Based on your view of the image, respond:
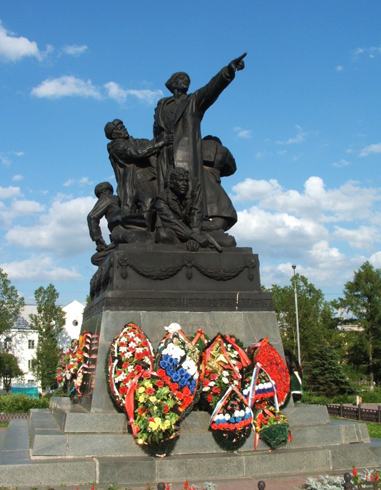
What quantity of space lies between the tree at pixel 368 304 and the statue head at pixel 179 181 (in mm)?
40553

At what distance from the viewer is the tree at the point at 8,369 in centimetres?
Result: 5472

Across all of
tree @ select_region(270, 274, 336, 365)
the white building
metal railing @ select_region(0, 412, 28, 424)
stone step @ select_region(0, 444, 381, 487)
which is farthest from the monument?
the white building

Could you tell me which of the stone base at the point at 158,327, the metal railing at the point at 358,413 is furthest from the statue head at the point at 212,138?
the metal railing at the point at 358,413

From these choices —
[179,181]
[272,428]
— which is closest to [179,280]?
[179,181]

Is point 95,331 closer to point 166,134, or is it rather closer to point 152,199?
→ point 152,199

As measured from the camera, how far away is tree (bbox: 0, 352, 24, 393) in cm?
5472

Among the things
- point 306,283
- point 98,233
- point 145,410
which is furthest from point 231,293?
point 306,283

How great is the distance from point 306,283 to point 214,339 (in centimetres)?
4758

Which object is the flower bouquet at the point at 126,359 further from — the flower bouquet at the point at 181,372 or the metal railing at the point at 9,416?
the metal railing at the point at 9,416

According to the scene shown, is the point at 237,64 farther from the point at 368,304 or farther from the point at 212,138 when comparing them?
the point at 368,304

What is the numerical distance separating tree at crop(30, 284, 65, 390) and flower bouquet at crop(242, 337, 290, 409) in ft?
148

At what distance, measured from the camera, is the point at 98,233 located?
42.4 feet

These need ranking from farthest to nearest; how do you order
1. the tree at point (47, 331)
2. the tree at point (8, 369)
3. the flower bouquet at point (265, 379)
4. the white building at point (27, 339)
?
the white building at point (27, 339) < the tree at point (8, 369) < the tree at point (47, 331) < the flower bouquet at point (265, 379)

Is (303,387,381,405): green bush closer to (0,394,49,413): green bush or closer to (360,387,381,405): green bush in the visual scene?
(360,387,381,405): green bush
